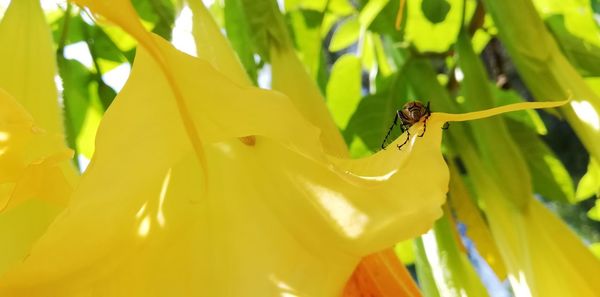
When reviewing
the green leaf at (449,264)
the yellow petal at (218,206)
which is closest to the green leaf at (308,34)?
the green leaf at (449,264)

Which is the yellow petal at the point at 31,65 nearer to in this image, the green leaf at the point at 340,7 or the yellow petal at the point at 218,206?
the yellow petal at the point at 218,206

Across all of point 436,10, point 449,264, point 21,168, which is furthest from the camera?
point 436,10

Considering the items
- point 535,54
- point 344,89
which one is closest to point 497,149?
point 535,54

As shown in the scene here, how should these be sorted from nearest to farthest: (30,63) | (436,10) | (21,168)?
(21,168)
(30,63)
(436,10)

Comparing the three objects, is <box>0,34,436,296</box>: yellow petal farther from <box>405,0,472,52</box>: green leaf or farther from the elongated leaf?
<box>405,0,472,52</box>: green leaf

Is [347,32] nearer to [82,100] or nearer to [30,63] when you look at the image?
[82,100]

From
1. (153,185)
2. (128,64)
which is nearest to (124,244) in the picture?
(153,185)

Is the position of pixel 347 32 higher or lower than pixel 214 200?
lower
